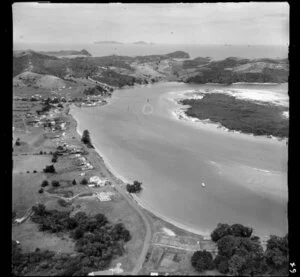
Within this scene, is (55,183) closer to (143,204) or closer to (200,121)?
(143,204)

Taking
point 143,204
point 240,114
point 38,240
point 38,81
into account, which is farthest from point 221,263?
point 38,81

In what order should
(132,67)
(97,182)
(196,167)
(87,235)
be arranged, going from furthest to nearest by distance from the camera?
1. (132,67)
2. (196,167)
3. (97,182)
4. (87,235)

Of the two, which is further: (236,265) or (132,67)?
(132,67)

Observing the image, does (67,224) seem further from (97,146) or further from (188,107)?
(188,107)

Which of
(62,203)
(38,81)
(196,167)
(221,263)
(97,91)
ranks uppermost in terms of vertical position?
(38,81)

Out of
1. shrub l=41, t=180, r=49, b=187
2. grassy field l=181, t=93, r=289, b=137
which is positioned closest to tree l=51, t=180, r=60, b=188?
shrub l=41, t=180, r=49, b=187
